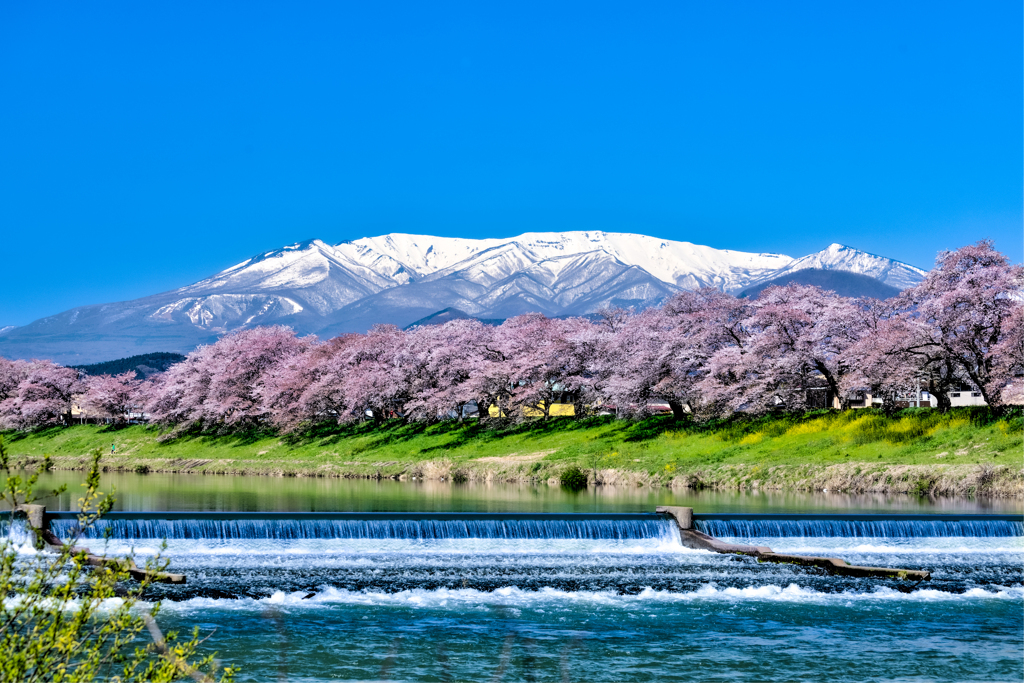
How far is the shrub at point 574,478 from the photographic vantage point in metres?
51.8

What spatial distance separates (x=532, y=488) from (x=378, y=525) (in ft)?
73.6

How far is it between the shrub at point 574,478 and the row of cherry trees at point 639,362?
38.9 ft

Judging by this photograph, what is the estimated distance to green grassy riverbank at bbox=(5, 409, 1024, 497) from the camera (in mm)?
43625

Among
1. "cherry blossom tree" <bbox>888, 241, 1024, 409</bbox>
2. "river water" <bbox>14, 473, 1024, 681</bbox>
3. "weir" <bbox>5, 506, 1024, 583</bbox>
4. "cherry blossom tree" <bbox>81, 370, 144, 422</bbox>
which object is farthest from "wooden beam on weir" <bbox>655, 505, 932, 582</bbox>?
"cherry blossom tree" <bbox>81, 370, 144, 422</bbox>

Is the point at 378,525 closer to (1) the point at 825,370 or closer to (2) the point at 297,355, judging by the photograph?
(1) the point at 825,370

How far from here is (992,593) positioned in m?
23.0

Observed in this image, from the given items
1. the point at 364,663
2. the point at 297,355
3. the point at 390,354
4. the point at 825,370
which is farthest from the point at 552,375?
the point at 364,663

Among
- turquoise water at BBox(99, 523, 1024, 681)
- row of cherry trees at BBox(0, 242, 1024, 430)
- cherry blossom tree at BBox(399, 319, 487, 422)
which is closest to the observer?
turquoise water at BBox(99, 523, 1024, 681)

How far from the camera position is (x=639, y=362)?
6456 cm

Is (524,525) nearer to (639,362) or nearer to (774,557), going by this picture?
(774,557)

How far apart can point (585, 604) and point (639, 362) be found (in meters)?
43.9

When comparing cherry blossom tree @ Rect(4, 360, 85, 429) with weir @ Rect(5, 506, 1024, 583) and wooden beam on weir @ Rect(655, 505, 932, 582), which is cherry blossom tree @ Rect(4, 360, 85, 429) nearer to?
weir @ Rect(5, 506, 1024, 583)

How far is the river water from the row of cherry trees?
54.3ft

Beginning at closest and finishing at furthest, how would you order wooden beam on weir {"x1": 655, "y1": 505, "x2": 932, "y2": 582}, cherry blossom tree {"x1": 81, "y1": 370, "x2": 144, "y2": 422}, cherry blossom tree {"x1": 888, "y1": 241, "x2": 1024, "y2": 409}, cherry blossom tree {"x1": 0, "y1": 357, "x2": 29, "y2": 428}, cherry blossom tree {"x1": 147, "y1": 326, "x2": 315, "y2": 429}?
wooden beam on weir {"x1": 655, "y1": 505, "x2": 932, "y2": 582}
cherry blossom tree {"x1": 888, "y1": 241, "x2": 1024, "y2": 409}
cherry blossom tree {"x1": 147, "y1": 326, "x2": 315, "y2": 429}
cherry blossom tree {"x1": 81, "y1": 370, "x2": 144, "y2": 422}
cherry blossom tree {"x1": 0, "y1": 357, "x2": 29, "y2": 428}
